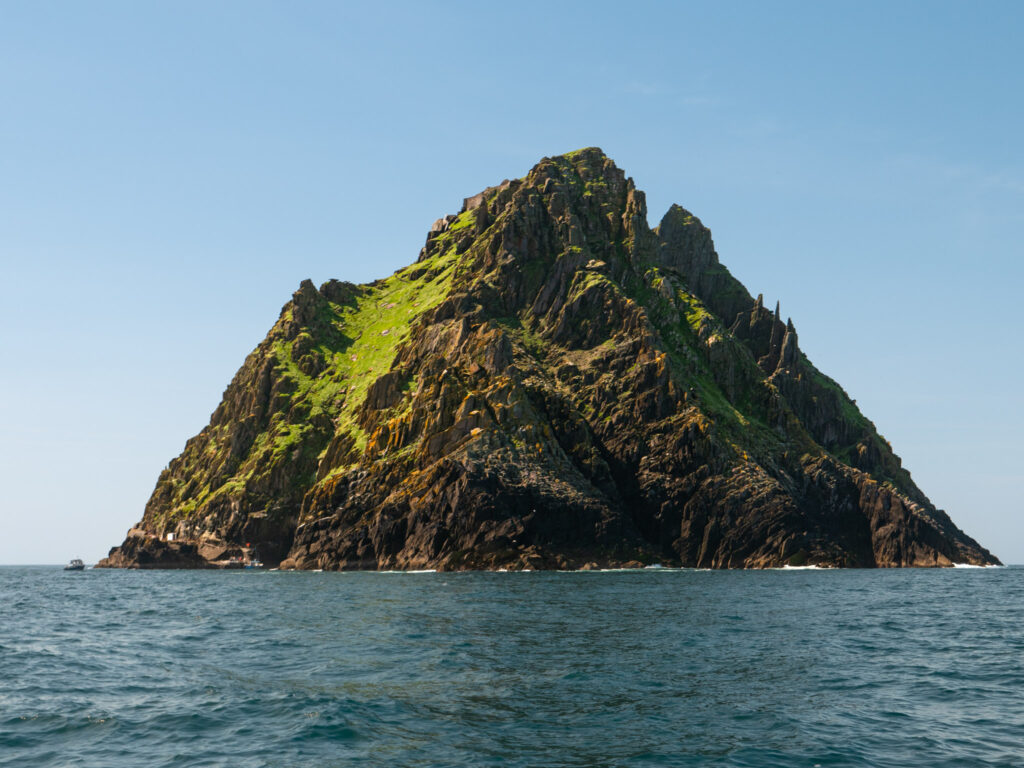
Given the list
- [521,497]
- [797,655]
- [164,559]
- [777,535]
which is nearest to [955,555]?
[777,535]

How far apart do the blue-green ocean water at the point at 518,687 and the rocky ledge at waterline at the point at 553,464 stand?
2977 inches

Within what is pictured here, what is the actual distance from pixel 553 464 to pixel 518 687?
375ft

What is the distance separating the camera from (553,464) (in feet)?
479

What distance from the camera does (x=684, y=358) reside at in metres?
184

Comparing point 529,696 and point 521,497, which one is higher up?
point 521,497

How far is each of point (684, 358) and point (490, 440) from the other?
58958 millimetres

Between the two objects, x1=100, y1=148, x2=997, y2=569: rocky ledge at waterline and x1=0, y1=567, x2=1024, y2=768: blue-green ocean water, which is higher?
x1=100, y1=148, x2=997, y2=569: rocky ledge at waterline

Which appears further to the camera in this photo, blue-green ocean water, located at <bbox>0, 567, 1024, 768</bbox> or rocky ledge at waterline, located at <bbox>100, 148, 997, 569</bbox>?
rocky ledge at waterline, located at <bbox>100, 148, 997, 569</bbox>

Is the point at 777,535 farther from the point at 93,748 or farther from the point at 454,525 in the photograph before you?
the point at 93,748

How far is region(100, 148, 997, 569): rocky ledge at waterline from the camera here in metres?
140

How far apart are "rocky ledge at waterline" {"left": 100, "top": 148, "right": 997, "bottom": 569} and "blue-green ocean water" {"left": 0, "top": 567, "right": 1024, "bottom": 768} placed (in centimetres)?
7561

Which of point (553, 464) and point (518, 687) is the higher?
point (553, 464)

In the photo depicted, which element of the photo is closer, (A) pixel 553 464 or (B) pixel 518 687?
(B) pixel 518 687

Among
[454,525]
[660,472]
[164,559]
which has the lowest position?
[164,559]
